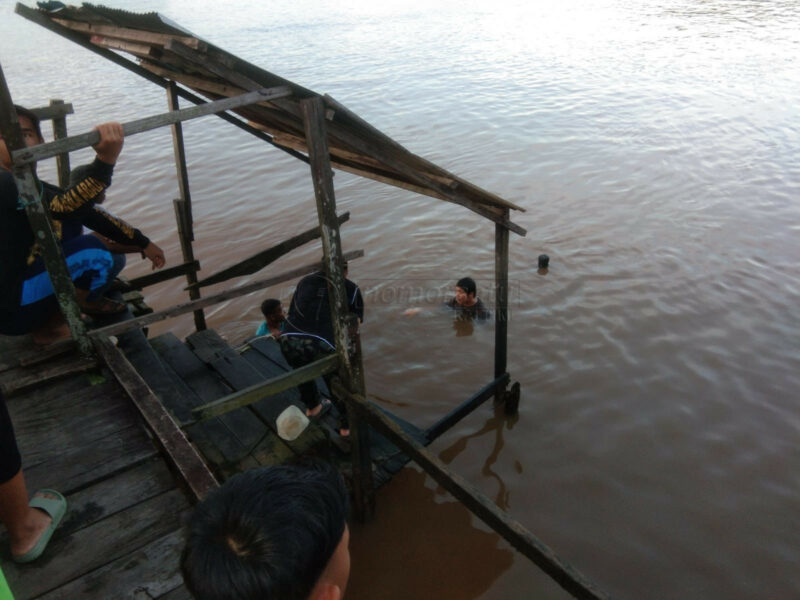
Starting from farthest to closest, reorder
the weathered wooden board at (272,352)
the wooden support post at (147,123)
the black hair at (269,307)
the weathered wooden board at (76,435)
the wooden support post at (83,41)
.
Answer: the black hair at (269,307)
the weathered wooden board at (272,352)
the wooden support post at (83,41)
the weathered wooden board at (76,435)
the wooden support post at (147,123)

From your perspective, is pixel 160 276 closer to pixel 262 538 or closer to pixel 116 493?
pixel 116 493

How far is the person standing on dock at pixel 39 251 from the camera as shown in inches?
114

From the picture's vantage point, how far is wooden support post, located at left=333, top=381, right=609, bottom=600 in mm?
2164

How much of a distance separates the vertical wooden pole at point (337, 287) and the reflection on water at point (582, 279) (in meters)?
0.53

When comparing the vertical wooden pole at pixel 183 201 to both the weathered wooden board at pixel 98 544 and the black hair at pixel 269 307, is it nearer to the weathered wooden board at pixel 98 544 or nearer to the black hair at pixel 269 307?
the black hair at pixel 269 307

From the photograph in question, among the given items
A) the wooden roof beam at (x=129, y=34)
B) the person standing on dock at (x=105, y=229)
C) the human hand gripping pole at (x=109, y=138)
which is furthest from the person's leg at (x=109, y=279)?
the wooden roof beam at (x=129, y=34)

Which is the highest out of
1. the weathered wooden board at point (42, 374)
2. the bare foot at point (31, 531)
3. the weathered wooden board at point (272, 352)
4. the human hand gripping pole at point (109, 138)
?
the human hand gripping pole at point (109, 138)

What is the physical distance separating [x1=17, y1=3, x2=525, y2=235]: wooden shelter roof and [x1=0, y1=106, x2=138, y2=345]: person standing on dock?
0.56 meters

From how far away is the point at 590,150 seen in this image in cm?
1202

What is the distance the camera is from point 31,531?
2.16 m

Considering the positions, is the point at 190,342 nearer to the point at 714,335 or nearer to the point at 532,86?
the point at 714,335

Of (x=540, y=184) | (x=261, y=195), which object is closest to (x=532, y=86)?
(x=540, y=184)

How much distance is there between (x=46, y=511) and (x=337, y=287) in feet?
5.70

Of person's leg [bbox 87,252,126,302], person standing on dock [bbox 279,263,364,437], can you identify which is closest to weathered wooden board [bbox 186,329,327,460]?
person standing on dock [bbox 279,263,364,437]
